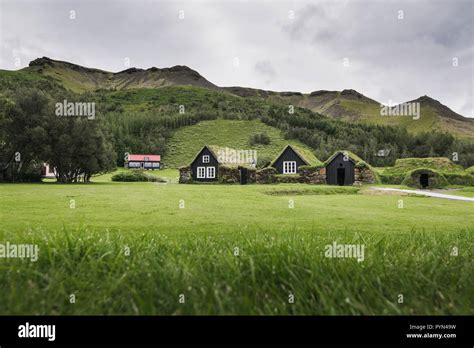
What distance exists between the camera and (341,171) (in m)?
45.5

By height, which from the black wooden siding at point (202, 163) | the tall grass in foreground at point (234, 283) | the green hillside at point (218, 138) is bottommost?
the tall grass in foreground at point (234, 283)

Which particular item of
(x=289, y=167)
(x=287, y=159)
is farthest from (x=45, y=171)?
(x=289, y=167)

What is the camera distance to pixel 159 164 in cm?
10575

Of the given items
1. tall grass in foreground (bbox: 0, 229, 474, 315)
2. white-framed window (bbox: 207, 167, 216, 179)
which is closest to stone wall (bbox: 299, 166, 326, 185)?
white-framed window (bbox: 207, 167, 216, 179)

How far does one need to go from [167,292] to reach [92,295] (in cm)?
59

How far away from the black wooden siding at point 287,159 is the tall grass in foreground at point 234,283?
50.2 meters

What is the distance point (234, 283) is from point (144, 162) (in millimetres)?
104478

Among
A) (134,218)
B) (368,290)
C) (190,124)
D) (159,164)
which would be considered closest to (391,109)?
(134,218)

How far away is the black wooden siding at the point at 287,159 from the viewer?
53.2 meters

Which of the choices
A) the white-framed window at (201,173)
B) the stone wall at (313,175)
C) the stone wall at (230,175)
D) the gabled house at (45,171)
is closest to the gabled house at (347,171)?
the stone wall at (313,175)

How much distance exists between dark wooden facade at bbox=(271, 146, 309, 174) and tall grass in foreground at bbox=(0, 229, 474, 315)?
50.2 metres

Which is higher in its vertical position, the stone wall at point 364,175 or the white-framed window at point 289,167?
the white-framed window at point 289,167

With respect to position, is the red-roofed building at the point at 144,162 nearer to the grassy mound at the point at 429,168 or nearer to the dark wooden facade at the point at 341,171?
the dark wooden facade at the point at 341,171
